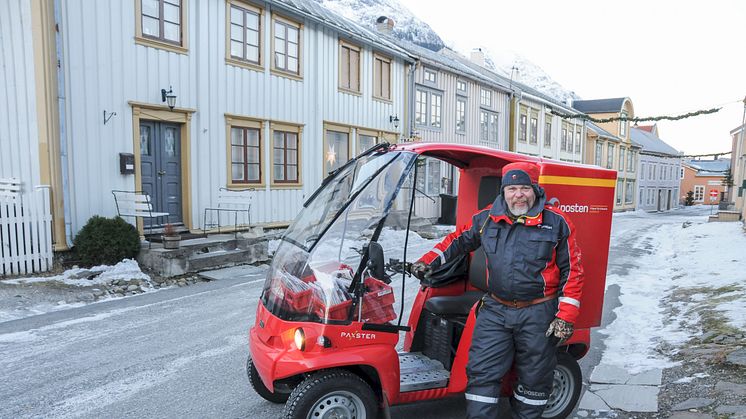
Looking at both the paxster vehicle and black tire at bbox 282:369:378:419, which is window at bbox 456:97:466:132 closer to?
the paxster vehicle

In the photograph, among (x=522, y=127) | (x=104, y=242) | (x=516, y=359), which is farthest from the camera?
(x=522, y=127)

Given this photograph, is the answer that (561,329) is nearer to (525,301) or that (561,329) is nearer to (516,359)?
(525,301)

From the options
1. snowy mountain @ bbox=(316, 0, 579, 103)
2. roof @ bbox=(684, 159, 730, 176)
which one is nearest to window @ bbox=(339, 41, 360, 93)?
roof @ bbox=(684, 159, 730, 176)

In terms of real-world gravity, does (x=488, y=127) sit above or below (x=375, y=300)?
above

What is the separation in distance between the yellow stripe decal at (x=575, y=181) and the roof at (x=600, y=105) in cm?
4291

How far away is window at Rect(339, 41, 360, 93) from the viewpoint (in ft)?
49.6

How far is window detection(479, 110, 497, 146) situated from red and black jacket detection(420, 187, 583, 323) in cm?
2153

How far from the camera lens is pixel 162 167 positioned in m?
10.9

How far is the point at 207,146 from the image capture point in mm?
11469

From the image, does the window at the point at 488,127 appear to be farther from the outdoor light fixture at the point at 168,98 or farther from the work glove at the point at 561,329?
the work glove at the point at 561,329

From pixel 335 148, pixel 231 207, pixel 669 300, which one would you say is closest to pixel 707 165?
pixel 335 148

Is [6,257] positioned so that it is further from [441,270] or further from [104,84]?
[441,270]

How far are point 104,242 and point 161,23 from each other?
495cm

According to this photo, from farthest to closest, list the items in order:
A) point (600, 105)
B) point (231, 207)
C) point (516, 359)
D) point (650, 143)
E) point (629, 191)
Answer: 1. point (650, 143)
2. point (629, 191)
3. point (600, 105)
4. point (231, 207)
5. point (516, 359)
